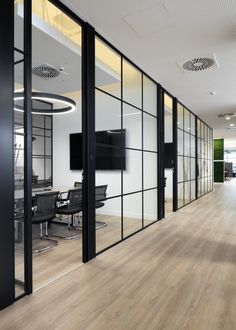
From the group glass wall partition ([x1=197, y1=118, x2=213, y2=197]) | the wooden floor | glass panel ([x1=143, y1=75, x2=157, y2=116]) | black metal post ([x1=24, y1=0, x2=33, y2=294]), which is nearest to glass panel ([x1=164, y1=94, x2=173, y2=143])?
glass panel ([x1=143, y1=75, x2=157, y2=116])

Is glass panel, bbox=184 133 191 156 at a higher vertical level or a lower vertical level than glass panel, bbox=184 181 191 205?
higher

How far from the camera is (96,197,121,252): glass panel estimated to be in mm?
3919

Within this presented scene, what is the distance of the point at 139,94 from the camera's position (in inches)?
189

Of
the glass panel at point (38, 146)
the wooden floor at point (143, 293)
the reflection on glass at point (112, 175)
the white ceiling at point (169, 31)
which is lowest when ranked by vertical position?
the wooden floor at point (143, 293)

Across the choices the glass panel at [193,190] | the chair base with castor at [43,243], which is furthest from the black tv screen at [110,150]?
the glass panel at [193,190]

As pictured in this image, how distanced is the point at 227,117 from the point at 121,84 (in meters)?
6.31

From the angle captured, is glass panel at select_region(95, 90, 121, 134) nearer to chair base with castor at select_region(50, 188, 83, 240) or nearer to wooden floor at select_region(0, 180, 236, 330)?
chair base with castor at select_region(50, 188, 83, 240)

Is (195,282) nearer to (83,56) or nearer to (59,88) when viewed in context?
(83,56)

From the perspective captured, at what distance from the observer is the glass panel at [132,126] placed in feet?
14.5

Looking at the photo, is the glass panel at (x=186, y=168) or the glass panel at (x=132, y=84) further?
the glass panel at (x=186, y=168)

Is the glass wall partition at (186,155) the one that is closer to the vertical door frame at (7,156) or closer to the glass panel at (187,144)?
the glass panel at (187,144)

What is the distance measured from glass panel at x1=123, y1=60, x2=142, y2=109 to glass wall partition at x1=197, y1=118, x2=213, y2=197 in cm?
537

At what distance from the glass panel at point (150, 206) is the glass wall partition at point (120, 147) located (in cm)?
2

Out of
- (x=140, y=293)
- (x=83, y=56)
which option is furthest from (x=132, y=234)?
(x=83, y=56)
